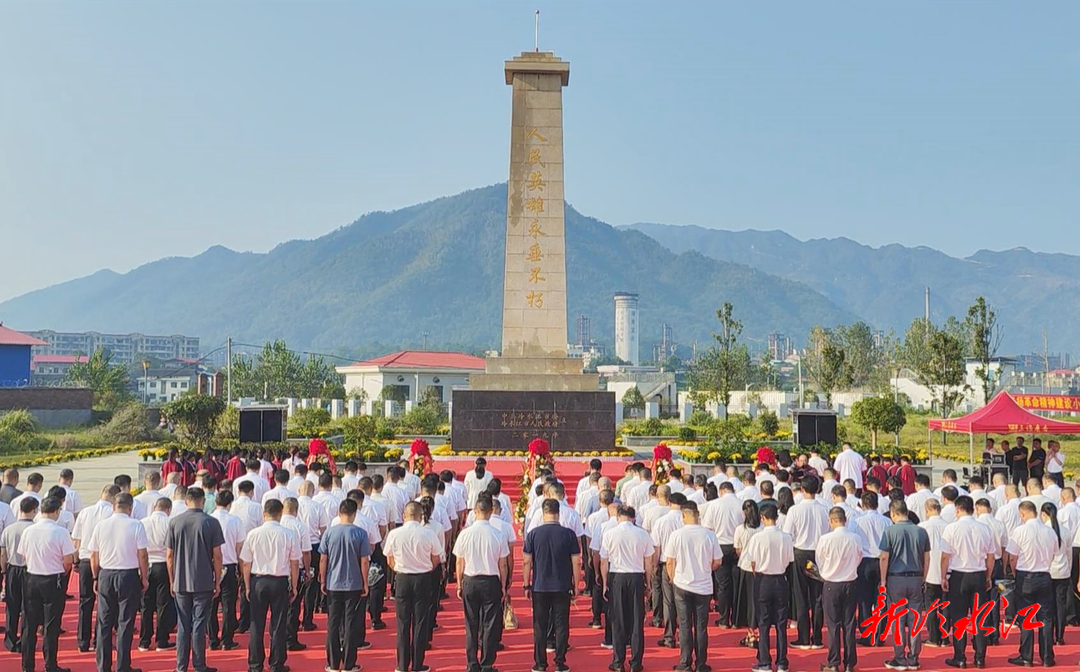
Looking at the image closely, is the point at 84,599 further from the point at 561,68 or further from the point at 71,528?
the point at 561,68

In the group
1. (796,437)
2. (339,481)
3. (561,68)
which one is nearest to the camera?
(339,481)

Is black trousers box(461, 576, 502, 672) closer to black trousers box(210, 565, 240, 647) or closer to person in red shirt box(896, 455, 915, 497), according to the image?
black trousers box(210, 565, 240, 647)

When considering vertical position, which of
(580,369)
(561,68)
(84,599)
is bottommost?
Result: (84,599)

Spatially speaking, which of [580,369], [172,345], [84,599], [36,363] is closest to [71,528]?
[84,599]

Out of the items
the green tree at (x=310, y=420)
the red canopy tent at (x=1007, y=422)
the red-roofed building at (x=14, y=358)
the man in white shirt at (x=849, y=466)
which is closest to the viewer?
the man in white shirt at (x=849, y=466)

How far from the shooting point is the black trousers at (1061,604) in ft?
26.1

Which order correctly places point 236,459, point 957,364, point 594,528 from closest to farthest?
1. point 594,528
2. point 236,459
3. point 957,364

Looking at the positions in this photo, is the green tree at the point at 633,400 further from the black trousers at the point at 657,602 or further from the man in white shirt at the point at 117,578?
the man in white shirt at the point at 117,578

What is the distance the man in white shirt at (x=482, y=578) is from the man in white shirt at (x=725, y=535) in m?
2.29

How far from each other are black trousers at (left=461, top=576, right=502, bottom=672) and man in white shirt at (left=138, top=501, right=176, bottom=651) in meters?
2.53

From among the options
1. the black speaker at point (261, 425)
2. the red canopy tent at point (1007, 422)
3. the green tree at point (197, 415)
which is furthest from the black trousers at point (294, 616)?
the green tree at point (197, 415)

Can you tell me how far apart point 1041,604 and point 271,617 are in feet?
20.0

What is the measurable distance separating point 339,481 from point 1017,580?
6517 mm

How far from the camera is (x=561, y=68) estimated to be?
21297 millimetres
